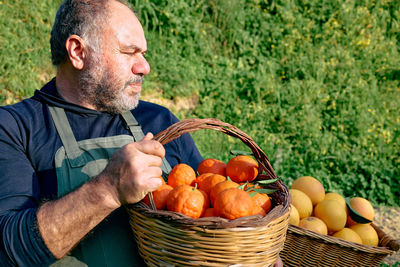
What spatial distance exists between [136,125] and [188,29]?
3.69m

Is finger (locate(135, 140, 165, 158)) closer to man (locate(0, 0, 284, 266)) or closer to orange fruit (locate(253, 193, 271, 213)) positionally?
man (locate(0, 0, 284, 266))

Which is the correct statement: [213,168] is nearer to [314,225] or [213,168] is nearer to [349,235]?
[314,225]

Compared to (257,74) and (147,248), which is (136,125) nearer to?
(147,248)

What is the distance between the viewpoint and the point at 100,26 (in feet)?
6.30

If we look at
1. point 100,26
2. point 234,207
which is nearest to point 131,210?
point 234,207

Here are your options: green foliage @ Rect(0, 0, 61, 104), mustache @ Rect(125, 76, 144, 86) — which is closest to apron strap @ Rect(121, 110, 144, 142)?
mustache @ Rect(125, 76, 144, 86)

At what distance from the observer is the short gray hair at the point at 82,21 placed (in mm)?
A: 1918

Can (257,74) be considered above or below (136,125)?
below

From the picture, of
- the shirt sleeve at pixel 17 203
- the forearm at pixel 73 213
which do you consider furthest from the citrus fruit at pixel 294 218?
the shirt sleeve at pixel 17 203

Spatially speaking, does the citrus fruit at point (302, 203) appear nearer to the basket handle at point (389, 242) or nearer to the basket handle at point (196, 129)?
the basket handle at point (389, 242)

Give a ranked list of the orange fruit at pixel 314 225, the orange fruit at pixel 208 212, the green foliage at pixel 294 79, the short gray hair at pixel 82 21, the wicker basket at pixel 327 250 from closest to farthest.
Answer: the orange fruit at pixel 208 212, the short gray hair at pixel 82 21, the wicker basket at pixel 327 250, the orange fruit at pixel 314 225, the green foliage at pixel 294 79

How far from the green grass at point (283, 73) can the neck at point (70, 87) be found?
2.12 metres

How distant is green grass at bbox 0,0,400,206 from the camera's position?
13.7 ft

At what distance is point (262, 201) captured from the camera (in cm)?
146
